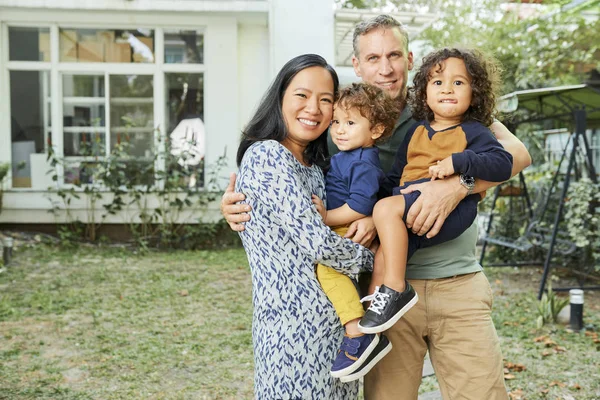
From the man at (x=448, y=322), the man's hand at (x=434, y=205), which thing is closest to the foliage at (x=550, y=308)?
the man at (x=448, y=322)

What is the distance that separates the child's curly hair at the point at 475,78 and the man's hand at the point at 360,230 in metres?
0.48

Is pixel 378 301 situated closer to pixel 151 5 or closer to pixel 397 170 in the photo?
pixel 397 170

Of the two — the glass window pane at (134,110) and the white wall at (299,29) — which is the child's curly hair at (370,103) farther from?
the glass window pane at (134,110)

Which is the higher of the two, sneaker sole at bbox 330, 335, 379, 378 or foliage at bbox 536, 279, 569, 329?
sneaker sole at bbox 330, 335, 379, 378

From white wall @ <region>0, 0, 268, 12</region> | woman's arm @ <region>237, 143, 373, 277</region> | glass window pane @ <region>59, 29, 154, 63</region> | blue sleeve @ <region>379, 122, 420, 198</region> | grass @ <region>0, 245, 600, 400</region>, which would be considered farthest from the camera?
glass window pane @ <region>59, 29, 154, 63</region>

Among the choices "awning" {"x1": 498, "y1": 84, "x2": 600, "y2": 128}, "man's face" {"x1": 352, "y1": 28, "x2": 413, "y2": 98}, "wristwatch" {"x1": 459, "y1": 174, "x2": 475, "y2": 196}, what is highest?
"awning" {"x1": 498, "y1": 84, "x2": 600, "y2": 128}

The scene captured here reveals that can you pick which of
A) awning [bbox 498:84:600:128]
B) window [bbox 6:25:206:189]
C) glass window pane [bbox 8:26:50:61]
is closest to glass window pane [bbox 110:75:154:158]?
window [bbox 6:25:206:189]

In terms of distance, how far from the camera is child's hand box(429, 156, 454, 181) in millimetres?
1848

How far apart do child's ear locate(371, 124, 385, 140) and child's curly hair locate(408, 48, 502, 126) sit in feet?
0.72

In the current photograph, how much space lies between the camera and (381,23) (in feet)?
8.11

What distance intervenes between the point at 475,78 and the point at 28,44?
30.6 feet

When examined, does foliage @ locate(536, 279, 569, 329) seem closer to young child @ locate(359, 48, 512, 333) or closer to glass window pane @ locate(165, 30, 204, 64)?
young child @ locate(359, 48, 512, 333)

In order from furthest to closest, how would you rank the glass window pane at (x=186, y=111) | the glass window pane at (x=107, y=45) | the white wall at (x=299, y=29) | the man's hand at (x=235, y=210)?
the glass window pane at (x=186, y=111) < the glass window pane at (x=107, y=45) < the white wall at (x=299, y=29) < the man's hand at (x=235, y=210)

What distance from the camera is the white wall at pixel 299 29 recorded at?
928 centimetres
